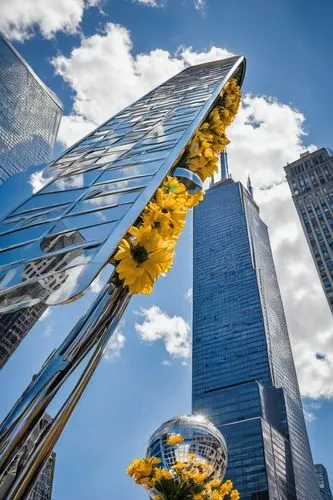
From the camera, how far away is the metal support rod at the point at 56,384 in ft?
4.99

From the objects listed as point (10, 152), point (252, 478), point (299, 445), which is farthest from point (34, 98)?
point (299, 445)

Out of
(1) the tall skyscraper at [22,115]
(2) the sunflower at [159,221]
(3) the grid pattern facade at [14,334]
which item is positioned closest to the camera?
(2) the sunflower at [159,221]

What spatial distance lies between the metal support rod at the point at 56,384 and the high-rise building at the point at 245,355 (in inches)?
2849

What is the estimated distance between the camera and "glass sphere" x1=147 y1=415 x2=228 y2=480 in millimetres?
5664

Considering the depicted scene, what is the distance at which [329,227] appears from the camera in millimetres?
59250

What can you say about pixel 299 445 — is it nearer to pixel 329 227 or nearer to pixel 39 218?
pixel 329 227

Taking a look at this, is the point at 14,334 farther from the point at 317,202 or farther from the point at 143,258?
the point at 143,258

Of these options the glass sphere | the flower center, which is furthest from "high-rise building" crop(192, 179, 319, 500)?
the flower center

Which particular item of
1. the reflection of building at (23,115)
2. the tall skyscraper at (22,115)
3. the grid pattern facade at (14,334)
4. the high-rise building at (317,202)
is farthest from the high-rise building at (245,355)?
the reflection of building at (23,115)

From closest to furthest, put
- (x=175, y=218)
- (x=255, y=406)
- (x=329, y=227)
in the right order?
(x=175, y=218) < (x=329, y=227) < (x=255, y=406)

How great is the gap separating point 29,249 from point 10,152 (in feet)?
266

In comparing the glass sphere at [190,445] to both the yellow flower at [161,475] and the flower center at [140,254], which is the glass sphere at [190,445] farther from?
the flower center at [140,254]

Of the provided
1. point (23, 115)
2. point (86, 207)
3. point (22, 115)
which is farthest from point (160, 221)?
point (23, 115)

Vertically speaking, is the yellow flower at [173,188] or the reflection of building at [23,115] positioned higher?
the reflection of building at [23,115]
